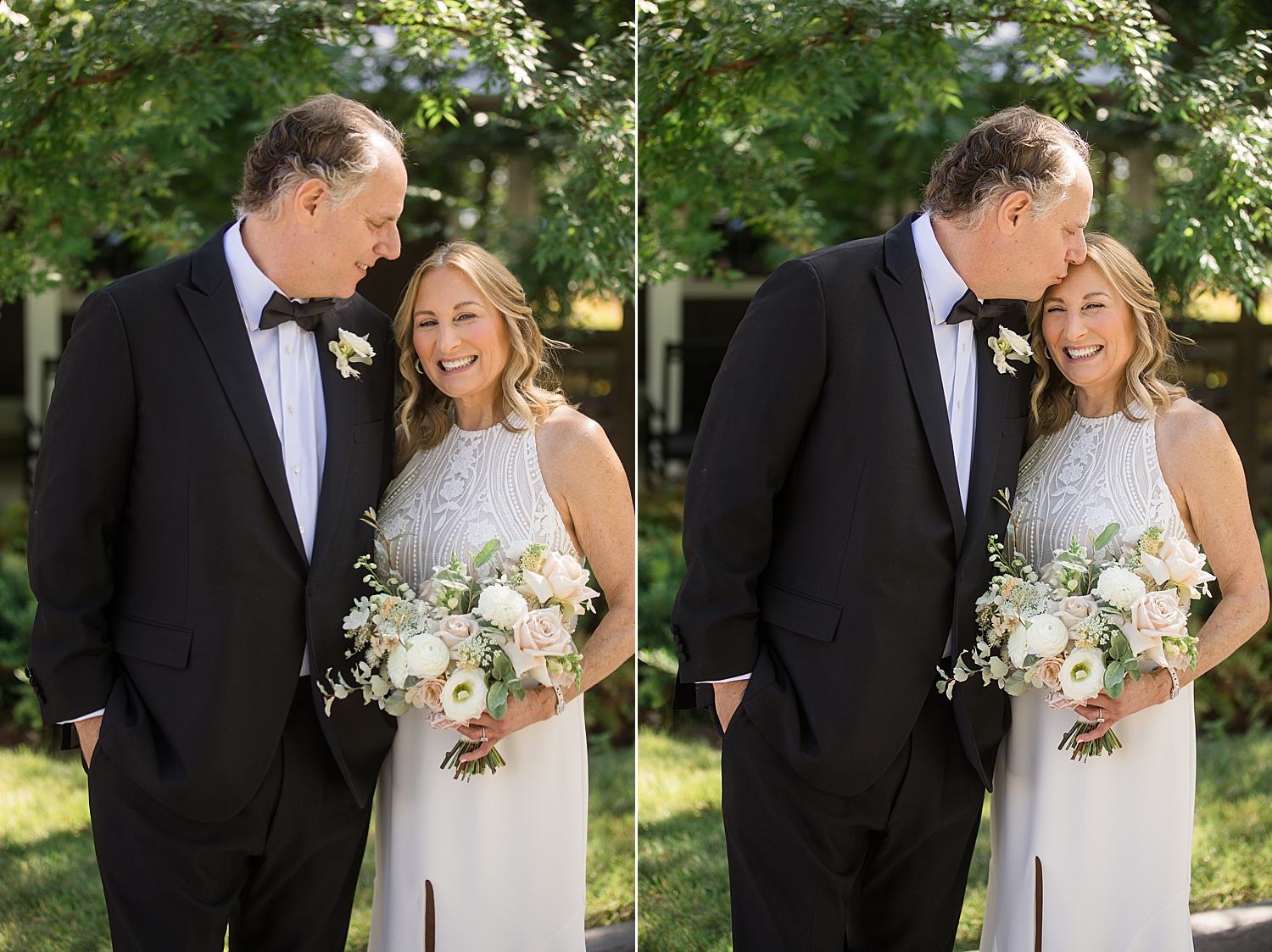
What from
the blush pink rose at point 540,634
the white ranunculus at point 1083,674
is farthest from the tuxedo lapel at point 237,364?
the white ranunculus at point 1083,674

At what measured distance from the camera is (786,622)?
261cm

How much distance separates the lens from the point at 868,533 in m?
2.53

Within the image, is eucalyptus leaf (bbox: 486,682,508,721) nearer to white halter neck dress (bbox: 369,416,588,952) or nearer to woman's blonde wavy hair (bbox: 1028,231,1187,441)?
white halter neck dress (bbox: 369,416,588,952)

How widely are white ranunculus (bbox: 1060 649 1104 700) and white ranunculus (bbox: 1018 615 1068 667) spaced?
0.17ft

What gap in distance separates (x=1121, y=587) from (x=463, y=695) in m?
1.57

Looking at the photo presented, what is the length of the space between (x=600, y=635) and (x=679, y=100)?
2.01 metres

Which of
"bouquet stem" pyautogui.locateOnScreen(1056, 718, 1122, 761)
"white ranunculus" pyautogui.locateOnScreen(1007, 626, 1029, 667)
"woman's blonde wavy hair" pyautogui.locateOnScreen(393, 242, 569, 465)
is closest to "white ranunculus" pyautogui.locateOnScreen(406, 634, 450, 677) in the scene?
"woman's blonde wavy hair" pyautogui.locateOnScreen(393, 242, 569, 465)

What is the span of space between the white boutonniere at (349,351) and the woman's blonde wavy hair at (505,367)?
0.23 meters

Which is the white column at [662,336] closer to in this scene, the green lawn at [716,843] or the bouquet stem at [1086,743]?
the green lawn at [716,843]

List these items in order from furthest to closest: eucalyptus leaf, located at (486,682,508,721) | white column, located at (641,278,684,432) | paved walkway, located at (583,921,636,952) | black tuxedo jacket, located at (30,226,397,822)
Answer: white column, located at (641,278,684,432), paved walkway, located at (583,921,636,952), eucalyptus leaf, located at (486,682,508,721), black tuxedo jacket, located at (30,226,397,822)

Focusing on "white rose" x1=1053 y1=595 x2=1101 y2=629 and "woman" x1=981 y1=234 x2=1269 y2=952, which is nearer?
"white rose" x1=1053 y1=595 x2=1101 y2=629

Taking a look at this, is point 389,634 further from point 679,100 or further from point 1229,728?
point 1229,728

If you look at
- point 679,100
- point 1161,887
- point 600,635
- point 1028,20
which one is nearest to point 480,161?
point 679,100

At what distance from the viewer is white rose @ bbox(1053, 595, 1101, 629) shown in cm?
253
